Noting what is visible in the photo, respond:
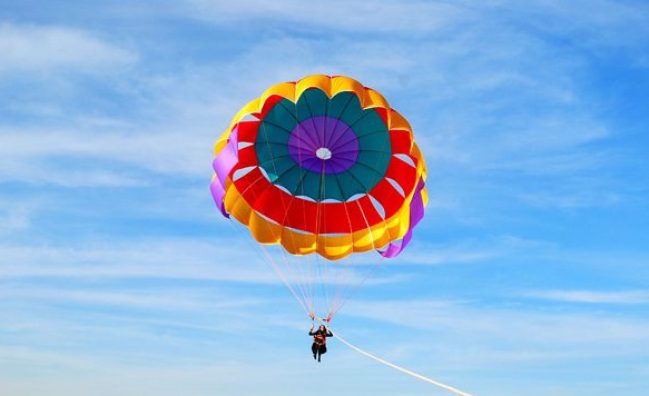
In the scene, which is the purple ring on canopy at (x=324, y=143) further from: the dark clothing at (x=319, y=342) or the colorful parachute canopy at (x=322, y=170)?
the dark clothing at (x=319, y=342)

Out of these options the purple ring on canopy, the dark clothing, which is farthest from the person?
the purple ring on canopy

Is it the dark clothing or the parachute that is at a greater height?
the parachute

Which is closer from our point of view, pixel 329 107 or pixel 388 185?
pixel 329 107

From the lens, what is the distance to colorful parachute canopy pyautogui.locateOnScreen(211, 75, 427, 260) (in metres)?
24.7

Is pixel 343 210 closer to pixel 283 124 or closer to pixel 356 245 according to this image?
pixel 356 245

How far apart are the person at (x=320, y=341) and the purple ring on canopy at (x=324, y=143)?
5.67 metres

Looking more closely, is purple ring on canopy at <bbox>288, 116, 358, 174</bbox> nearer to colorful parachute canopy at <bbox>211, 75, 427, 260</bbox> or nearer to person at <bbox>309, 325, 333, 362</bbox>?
colorful parachute canopy at <bbox>211, 75, 427, 260</bbox>

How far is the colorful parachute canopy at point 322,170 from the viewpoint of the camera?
2467 cm

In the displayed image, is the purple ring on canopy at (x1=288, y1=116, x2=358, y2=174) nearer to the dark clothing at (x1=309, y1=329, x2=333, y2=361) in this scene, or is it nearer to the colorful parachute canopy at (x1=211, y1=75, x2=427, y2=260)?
the colorful parachute canopy at (x1=211, y1=75, x2=427, y2=260)

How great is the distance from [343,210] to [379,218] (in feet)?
4.26

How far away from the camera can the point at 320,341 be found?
947 inches

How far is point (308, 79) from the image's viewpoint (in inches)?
945

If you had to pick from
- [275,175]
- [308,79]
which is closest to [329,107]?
[308,79]

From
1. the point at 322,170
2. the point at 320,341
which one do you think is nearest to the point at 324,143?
the point at 322,170
